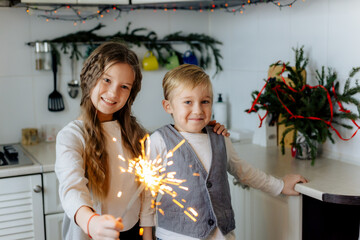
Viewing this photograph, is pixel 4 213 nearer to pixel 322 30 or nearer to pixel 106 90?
pixel 106 90

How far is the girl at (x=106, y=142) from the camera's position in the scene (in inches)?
55.8

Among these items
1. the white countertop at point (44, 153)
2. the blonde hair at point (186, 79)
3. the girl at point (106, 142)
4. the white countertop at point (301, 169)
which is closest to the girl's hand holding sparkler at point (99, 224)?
the girl at point (106, 142)

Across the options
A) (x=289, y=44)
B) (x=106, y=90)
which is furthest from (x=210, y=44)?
(x=106, y=90)

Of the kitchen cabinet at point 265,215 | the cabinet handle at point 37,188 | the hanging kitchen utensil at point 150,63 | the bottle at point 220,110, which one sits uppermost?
the hanging kitchen utensil at point 150,63

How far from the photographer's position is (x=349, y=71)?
1941 millimetres

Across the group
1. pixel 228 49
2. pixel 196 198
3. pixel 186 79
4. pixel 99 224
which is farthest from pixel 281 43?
pixel 99 224

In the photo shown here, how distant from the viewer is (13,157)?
2146 mm

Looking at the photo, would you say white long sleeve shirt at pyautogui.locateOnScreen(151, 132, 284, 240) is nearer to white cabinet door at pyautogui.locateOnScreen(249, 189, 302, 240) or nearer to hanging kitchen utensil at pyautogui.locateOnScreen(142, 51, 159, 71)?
white cabinet door at pyautogui.locateOnScreen(249, 189, 302, 240)

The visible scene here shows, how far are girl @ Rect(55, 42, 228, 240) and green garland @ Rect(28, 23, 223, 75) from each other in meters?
1.08

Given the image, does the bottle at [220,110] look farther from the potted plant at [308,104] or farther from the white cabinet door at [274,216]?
the white cabinet door at [274,216]

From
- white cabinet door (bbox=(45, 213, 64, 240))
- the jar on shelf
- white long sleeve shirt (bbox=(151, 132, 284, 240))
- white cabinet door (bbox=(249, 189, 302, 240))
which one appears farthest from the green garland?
white long sleeve shirt (bbox=(151, 132, 284, 240))

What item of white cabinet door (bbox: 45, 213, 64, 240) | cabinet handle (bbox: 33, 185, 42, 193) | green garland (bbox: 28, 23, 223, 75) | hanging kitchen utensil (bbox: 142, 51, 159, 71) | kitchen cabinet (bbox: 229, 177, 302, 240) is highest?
green garland (bbox: 28, 23, 223, 75)

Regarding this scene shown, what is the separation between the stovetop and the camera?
2.05 metres

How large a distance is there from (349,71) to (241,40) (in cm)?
78
